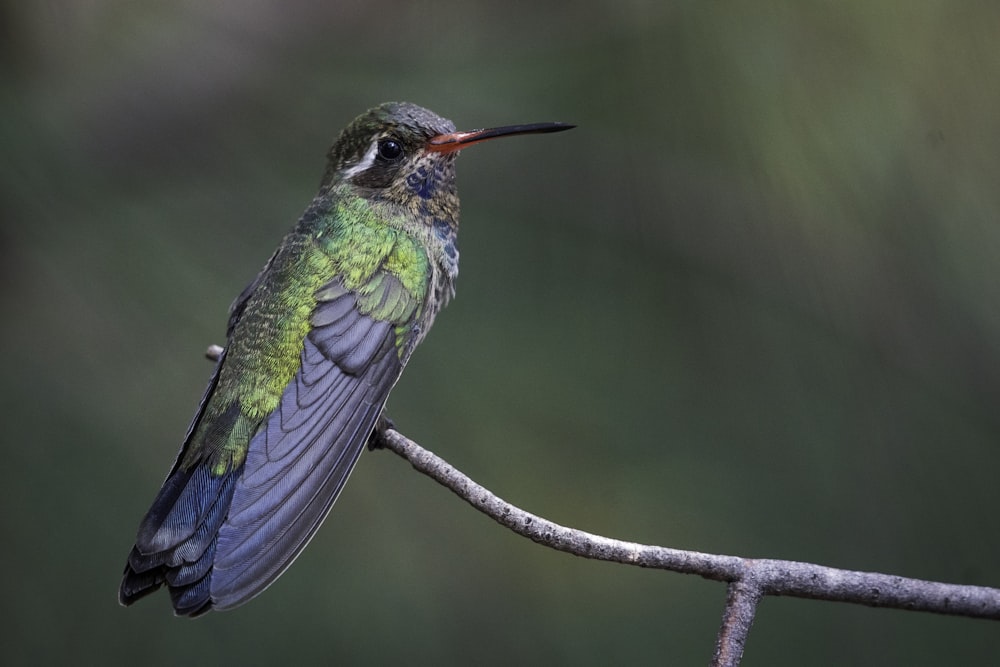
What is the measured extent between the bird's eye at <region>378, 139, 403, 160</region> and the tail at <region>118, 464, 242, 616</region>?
0.80m

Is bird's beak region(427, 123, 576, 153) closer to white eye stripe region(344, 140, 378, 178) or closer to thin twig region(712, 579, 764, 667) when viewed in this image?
white eye stripe region(344, 140, 378, 178)

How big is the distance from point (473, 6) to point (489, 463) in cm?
85

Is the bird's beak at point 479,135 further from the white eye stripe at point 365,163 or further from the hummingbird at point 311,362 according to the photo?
the white eye stripe at point 365,163

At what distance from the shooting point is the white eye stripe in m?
2.07

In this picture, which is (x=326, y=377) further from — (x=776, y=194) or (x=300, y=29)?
(x=776, y=194)

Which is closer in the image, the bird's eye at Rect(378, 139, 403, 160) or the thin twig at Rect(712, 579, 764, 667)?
the thin twig at Rect(712, 579, 764, 667)

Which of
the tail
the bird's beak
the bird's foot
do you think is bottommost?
the tail

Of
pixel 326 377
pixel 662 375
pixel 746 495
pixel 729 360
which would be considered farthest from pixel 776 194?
pixel 326 377

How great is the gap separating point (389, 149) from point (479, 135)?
40cm

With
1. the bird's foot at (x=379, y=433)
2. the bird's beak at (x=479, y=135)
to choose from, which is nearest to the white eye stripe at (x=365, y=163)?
the bird's beak at (x=479, y=135)

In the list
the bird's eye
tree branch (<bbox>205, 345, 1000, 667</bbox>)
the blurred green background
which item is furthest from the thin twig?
the bird's eye

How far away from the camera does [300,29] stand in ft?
6.25

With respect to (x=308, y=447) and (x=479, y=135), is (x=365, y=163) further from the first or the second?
(x=308, y=447)

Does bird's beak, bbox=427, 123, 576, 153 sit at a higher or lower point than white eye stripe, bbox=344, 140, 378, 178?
lower
